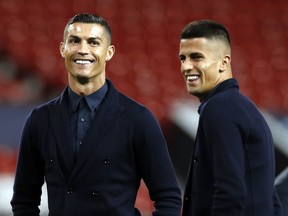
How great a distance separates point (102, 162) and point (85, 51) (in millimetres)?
437

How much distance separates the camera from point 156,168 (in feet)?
10.3

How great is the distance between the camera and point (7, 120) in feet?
25.1

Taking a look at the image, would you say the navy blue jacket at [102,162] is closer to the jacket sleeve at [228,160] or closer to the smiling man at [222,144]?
the smiling man at [222,144]

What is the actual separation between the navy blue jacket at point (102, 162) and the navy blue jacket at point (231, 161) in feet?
0.54

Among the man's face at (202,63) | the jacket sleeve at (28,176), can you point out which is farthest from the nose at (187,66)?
the jacket sleeve at (28,176)

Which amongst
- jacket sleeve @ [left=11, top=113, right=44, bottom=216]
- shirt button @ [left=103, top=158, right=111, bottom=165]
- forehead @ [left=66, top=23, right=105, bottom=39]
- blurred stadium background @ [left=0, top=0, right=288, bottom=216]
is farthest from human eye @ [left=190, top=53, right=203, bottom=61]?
blurred stadium background @ [left=0, top=0, right=288, bottom=216]

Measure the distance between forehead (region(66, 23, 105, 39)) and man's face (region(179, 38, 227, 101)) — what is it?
1.09 feet

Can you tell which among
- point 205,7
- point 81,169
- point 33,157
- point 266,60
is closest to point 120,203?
point 81,169

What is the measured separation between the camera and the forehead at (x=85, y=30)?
3170 mm

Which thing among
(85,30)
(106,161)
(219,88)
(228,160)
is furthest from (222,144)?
(85,30)

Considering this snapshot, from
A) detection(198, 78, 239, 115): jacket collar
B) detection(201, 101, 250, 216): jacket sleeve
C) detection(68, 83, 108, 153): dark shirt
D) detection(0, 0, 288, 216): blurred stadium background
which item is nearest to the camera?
detection(201, 101, 250, 216): jacket sleeve

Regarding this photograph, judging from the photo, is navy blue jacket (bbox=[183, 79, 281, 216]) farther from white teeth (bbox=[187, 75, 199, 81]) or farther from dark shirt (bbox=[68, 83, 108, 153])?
dark shirt (bbox=[68, 83, 108, 153])

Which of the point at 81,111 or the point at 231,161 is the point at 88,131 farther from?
the point at 231,161

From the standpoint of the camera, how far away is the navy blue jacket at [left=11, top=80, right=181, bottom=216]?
310 cm
